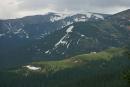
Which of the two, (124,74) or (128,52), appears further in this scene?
(128,52)
